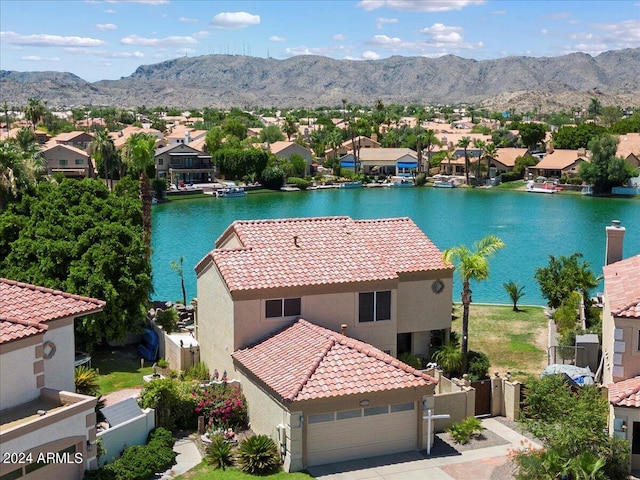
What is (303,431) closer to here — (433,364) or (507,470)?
(507,470)

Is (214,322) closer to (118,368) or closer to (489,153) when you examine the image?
(118,368)

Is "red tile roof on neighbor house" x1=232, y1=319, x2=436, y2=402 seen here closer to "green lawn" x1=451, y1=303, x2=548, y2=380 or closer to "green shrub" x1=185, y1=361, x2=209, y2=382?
"green shrub" x1=185, y1=361, x2=209, y2=382

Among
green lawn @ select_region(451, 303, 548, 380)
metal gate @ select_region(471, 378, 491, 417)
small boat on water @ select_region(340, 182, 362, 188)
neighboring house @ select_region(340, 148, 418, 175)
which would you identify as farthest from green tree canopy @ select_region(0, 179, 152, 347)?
neighboring house @ select_region(340, 148, 418, 175)

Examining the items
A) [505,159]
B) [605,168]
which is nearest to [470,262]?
[605,168]

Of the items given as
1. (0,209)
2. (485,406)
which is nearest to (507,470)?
(485,406)

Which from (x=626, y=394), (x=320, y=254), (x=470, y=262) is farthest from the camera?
(x=320, y=254)
